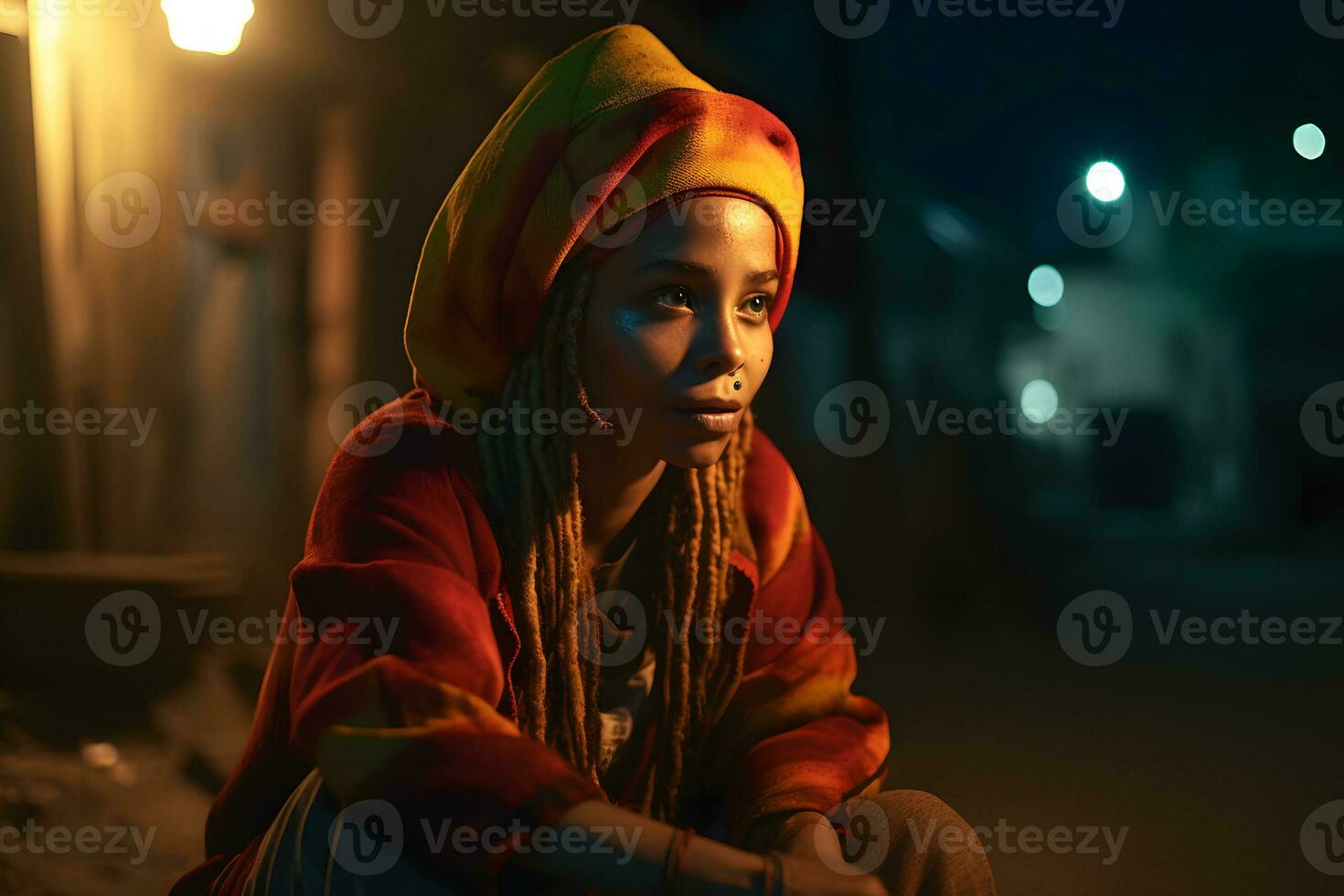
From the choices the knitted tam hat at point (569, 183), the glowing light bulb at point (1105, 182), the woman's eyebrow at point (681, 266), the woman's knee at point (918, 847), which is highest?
the glowing light bulb at point (1105, 182)

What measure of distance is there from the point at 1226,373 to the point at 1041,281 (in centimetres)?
27

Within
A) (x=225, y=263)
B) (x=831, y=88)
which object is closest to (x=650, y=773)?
(x=225, y=263)

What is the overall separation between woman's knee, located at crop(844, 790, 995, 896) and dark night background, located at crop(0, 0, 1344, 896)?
0.40m

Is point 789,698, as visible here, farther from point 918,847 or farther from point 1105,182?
point 1105,182

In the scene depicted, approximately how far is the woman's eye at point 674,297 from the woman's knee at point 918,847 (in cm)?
49

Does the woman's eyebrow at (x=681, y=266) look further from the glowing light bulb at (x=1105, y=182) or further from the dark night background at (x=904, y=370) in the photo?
the glowing light bulb at (x=1105, y=182)

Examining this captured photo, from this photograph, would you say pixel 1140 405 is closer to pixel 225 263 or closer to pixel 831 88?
pixel 831 88

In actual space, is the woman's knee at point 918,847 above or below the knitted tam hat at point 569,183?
below

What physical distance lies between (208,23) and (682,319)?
2.29 feet

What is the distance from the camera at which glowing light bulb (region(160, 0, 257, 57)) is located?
125 centimetres

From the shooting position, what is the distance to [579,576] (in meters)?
1.04

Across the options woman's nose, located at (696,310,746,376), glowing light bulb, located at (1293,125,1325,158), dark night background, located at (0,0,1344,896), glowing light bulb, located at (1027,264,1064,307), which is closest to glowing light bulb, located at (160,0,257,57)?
dark night background, located at (0,0,1344,896)

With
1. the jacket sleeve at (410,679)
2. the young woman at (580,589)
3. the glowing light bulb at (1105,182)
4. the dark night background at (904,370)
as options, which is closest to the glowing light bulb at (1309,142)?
the dark night background at (904,370)

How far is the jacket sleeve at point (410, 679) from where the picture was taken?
831 mm
